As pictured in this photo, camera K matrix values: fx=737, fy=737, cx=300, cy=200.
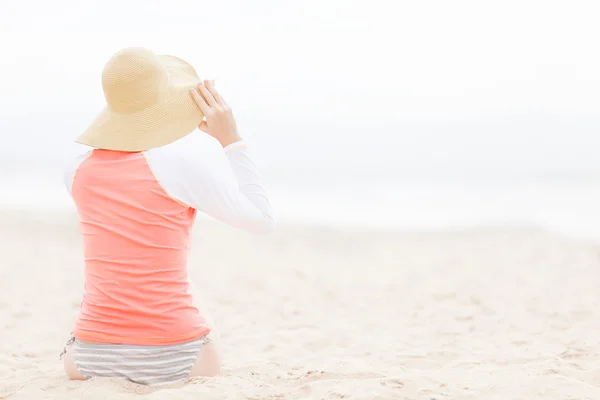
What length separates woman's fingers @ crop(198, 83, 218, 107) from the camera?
235 cm

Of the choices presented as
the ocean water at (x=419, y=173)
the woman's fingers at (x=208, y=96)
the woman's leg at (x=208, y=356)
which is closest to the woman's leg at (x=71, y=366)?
the woman's leg at (x=208, y=356)

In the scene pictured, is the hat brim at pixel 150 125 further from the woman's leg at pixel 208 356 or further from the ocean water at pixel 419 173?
the ocean water at pixel 419 173

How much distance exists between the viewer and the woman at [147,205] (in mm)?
2252

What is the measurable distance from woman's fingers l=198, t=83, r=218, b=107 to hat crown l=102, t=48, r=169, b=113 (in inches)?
4.5

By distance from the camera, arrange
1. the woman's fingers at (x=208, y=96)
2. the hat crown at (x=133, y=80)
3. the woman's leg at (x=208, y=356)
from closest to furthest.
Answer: the hat crown at (x=133, y=80) < the woman's fingers at (x=208, y=96) < the woman's leg at (x=208, y=356)

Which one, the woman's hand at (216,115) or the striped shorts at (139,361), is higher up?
the woman's hand at (216,115)

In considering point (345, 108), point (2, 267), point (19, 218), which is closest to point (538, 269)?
point (2, 267)

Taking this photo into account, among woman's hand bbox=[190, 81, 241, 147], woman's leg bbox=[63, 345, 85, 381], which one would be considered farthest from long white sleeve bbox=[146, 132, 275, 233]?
woman's leg bbox=[63, 345, 85, 381]

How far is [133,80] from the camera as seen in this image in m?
2.25

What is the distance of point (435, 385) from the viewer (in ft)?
8.37

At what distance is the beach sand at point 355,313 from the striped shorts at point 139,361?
52 millimetres

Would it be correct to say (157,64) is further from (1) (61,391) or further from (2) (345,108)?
(2) (345,108)

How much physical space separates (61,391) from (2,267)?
363 cm

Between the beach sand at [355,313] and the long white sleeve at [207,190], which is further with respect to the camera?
the beach sand at [355,313]
